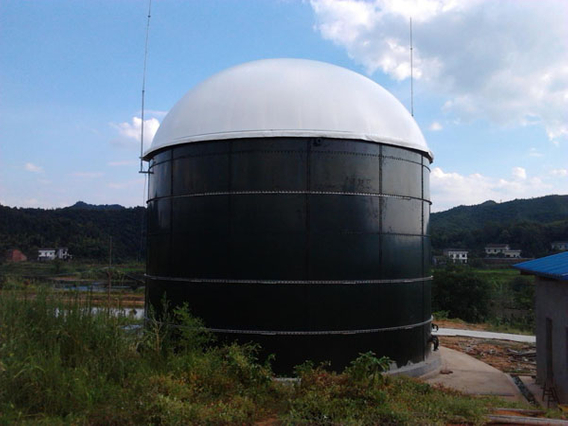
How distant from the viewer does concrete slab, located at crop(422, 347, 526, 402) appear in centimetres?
972

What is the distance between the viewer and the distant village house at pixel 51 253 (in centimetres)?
5307

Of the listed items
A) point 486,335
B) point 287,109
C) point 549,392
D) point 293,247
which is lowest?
point 486,335

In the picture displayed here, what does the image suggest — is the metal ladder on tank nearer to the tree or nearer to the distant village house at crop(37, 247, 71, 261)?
the tree

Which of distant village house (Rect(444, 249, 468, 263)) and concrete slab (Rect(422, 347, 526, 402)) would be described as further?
distant village house (Rect(444, 249, 468, 263))

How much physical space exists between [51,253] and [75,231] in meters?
4.40

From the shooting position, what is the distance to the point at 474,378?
10.8 meters

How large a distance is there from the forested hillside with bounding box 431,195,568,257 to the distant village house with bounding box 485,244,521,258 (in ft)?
2.59

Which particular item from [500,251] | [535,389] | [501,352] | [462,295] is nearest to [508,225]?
[500,251]

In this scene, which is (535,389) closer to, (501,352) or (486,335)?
(501,352)

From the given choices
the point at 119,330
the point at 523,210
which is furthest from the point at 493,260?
the point at 119,330

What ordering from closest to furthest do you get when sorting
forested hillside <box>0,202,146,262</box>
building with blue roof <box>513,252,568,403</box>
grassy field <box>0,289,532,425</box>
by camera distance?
grassy field <box>0,289,532,425</box> < building with blue roof <box>513,252,568,403</box> < forested hillside <box>0,202,146,262</box>

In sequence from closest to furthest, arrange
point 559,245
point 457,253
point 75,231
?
point 75,231
point 559,245
point 457,253

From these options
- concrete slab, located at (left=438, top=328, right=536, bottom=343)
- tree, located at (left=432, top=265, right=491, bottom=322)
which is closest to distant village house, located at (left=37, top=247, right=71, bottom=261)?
tree, located at (left=432, top=265, right=491, bottom=322)

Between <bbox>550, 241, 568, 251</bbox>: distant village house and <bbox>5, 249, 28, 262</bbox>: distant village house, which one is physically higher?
<bbox>550, 241, 568, 251</bbox>: distant village house
